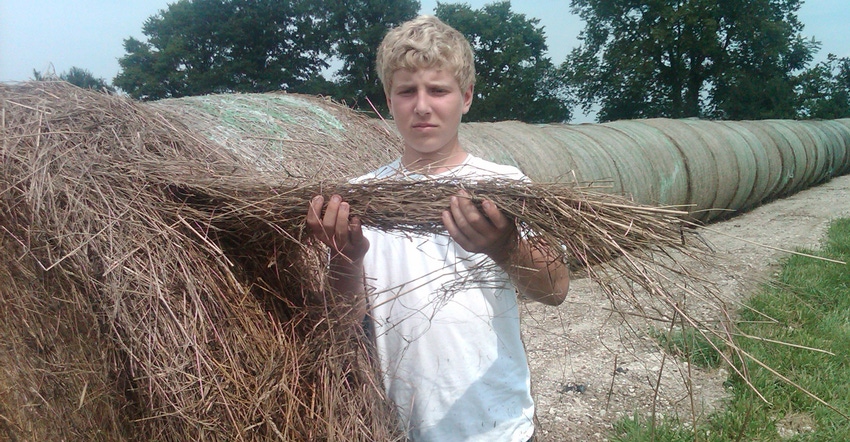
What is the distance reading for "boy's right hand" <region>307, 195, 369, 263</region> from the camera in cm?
156

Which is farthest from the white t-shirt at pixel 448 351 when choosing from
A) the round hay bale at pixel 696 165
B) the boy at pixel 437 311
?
the round hay bale at pixel 696 165

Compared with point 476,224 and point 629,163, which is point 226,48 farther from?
point 476,224

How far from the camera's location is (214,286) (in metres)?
1.81

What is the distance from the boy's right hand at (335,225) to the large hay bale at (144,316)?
215mm

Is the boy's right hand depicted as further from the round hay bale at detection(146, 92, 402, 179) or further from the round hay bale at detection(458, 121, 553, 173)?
the round hay bale at detection(458, 121, 553, 173)

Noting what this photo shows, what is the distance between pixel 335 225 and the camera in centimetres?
158

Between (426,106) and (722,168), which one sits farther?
(722,168)

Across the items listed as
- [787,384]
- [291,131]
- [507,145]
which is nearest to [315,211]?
[291,131]

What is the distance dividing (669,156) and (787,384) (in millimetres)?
5772

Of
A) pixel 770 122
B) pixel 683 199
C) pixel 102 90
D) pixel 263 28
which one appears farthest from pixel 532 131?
pixel 263 28

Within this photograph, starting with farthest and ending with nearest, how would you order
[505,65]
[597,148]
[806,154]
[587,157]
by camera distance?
1. [505,65]
2. [806,154]
3. [597,148]
4. [587,157]

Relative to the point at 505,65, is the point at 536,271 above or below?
below

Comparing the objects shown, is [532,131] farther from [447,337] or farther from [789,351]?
[447,337]

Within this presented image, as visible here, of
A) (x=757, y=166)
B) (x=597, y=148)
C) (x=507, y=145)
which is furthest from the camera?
(x=757, y=166)
